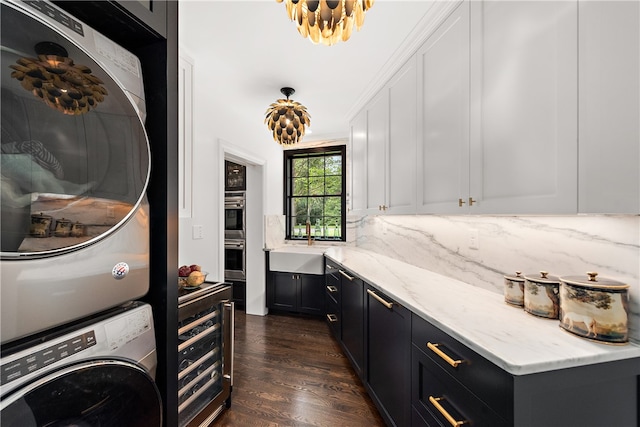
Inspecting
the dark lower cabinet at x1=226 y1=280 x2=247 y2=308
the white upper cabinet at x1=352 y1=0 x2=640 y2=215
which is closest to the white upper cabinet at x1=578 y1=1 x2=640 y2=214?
the white upper cabinet at x1=352 y1=0 x2=640 y2=215

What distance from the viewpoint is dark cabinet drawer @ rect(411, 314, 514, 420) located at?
0.87 metres

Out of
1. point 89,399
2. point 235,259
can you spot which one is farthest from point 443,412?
point 235,259

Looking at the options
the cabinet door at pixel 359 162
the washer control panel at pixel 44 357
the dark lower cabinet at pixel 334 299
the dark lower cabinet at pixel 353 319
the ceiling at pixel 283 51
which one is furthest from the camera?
the cabinet door at pixel 359 162

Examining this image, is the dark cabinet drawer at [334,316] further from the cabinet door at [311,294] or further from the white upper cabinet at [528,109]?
the white upper cabinet at [528,109]

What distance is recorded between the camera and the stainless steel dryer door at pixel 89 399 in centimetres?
60

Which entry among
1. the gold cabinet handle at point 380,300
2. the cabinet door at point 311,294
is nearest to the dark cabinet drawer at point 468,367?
the gold cabinet handle at point 380,300

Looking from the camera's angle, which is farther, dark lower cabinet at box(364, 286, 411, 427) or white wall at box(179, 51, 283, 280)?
white wall at box(179, 51, 283, 280)

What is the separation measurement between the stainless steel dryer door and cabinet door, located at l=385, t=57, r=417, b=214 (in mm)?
1782

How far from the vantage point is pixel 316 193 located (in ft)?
14.4

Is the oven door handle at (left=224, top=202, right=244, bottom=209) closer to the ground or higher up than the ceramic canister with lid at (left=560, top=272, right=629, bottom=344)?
higher up

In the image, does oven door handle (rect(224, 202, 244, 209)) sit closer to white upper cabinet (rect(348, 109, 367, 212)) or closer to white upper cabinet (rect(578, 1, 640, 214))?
white upper cabinet (rect(348, 109, 367, 212))

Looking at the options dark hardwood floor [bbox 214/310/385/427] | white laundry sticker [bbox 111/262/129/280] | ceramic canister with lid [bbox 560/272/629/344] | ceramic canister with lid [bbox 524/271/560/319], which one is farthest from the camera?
dark hardwood floor [bbox 214/310/385/427]

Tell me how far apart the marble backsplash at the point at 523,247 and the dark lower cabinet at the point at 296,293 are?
1.29 m

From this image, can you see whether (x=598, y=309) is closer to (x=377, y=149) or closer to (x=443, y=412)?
(x=443, y=412)
